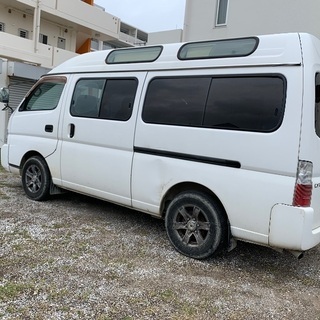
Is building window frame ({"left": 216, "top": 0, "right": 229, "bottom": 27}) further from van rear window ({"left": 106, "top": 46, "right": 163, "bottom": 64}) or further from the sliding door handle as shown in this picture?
the sliding door handle

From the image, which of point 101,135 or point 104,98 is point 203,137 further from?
point 104,98

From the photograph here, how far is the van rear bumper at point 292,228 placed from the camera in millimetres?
3174

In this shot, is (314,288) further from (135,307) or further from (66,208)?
(66,208)

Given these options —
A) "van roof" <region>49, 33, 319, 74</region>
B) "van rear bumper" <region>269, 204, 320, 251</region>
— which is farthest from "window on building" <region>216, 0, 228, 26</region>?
"van rear bumper" <region>269, 204, 320, 251</region>

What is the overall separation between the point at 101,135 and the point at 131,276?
201 centimetres

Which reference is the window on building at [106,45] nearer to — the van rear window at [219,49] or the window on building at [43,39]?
the window on building at [43,39]

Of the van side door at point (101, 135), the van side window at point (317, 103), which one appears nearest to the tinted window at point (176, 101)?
the van side door at point (101, 135)

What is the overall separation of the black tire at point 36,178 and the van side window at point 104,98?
112cm

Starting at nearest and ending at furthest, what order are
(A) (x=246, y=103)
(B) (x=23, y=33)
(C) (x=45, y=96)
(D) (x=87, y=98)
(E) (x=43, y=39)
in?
(A) (x=246, y=103), (D) (x=87, y=98), (C) (x=45, y=96), (B) (x=23, y=33), (E) (x=43, y=39)

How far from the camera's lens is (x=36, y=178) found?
5.71 meters

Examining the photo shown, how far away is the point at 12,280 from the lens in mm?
3168

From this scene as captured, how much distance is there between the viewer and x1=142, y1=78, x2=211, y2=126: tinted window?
383 cm

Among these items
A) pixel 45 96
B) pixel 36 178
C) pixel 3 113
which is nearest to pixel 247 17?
→ pixel 45 96

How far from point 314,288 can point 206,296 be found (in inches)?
47.3
